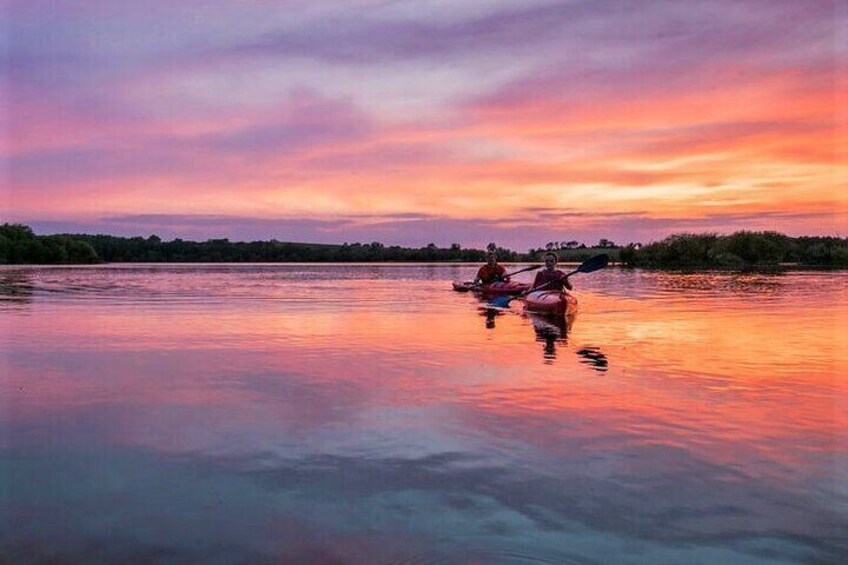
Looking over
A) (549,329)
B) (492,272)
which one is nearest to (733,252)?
(492,272)

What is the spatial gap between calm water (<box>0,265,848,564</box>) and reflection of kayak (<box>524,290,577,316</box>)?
6.81 metres

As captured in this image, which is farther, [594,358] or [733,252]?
[733,252]

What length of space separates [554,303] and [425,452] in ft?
53.9

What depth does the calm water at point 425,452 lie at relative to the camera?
5406 mm

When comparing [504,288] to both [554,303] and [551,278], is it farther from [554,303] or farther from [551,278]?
[554,303]

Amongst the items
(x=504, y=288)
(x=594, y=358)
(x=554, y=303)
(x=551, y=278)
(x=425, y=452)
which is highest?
(x=551, y=278)

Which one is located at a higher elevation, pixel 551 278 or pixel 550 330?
pixel 551 278

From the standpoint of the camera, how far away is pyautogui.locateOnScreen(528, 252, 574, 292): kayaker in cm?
2534

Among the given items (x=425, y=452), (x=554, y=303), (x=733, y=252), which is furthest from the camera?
(x=733, y=252)

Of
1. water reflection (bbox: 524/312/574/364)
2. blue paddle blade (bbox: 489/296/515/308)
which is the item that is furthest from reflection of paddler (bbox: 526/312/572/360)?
blue paddle blade (bbox: 489/296/515/308)

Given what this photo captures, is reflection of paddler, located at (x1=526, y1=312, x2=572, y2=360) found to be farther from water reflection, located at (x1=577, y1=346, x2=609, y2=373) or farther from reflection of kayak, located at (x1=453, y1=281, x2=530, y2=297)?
reflection of kayak, located at (x1=453, y1=281, x2=530, y2=297)

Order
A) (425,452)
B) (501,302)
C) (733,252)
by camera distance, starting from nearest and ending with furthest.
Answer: (425,452)
(501,302)
(733,252)

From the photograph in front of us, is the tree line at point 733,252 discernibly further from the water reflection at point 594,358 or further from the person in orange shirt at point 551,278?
the water reflection at point 594,358

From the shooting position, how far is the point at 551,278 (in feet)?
84.7
